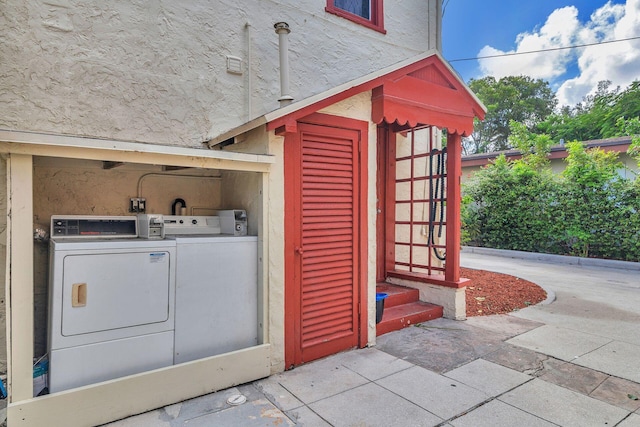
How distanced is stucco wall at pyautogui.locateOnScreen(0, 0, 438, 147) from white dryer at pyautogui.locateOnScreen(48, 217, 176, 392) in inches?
43.9

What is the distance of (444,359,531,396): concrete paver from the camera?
3.04m

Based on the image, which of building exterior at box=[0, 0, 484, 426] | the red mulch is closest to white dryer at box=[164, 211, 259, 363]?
building exterior at box=[0, 0, 484, 426]

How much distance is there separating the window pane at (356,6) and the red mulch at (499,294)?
456 cm

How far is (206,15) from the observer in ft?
12.9

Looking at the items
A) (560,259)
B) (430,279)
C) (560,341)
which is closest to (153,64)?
(430,279)

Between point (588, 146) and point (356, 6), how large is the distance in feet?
36.3

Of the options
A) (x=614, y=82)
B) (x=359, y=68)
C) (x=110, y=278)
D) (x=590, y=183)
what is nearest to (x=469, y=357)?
(x=110, y=278)

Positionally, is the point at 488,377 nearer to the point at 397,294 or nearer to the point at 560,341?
the point at 560,341

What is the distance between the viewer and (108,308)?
2.62m

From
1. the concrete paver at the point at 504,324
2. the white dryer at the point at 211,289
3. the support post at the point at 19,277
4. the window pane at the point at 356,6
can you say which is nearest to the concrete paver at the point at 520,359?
the concrete paver at the point at 504,324

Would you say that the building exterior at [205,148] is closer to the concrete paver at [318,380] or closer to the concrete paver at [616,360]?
the concrete paver at [318,380]

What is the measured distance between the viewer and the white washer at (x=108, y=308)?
8.11ft

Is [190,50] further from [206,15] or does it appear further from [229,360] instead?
[229,360]

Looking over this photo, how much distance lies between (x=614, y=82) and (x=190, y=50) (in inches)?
1168
